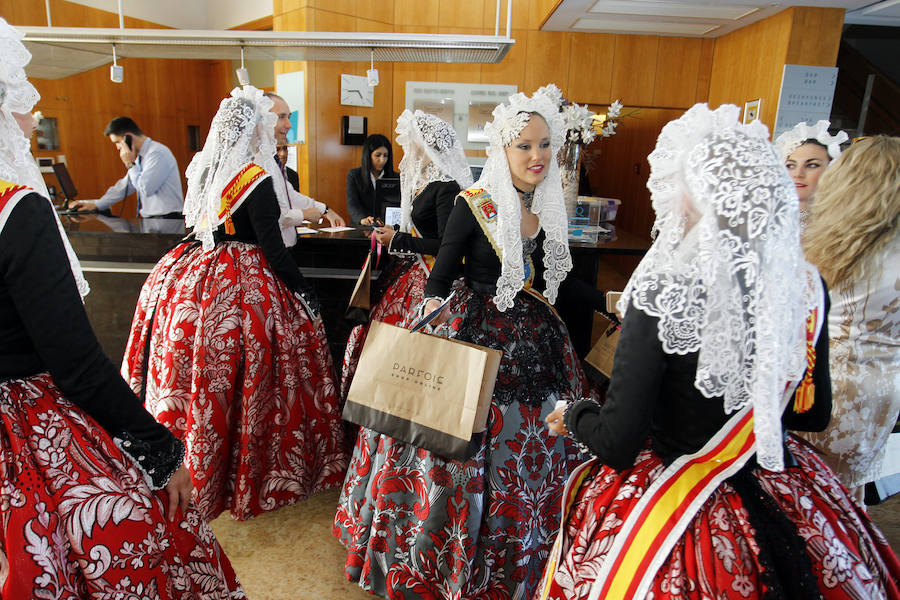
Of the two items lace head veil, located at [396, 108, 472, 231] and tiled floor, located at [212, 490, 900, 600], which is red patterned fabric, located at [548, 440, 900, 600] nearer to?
tiled floor, located at [212, 490, 900, 600]

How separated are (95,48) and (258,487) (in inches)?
130

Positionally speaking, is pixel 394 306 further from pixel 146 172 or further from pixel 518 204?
pixel 146 172

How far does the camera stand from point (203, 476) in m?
2.27

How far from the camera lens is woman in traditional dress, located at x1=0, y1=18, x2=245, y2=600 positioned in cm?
100

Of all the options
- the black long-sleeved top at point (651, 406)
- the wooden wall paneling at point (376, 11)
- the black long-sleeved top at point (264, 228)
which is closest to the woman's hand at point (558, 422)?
the black long-sleeved top at point (651, 406)

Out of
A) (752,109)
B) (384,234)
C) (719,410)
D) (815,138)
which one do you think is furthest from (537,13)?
(719,410)

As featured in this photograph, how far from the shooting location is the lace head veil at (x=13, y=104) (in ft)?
3.77

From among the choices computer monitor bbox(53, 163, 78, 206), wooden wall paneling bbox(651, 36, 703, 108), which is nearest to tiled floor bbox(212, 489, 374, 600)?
computer monitor bbox(53, 163, 78, 206)

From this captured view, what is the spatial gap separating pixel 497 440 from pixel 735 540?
0.89 m

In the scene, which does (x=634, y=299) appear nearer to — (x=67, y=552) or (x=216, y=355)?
(x=67, y=552)

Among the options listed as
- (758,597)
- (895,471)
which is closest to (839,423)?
(895,471)

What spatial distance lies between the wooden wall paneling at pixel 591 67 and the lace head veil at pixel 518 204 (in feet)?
15.9

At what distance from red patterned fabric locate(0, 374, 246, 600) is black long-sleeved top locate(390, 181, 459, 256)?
1.58m

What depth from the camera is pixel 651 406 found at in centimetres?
108
